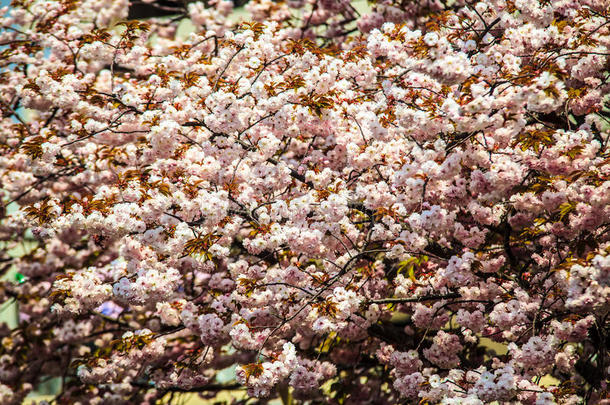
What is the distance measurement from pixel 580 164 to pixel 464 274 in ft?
3.86

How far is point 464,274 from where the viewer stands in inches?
177

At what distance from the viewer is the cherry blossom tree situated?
409 centimetres

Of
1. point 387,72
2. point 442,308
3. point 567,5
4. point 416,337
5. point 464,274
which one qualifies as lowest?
point 416,337

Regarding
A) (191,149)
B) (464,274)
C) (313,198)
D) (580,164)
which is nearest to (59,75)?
(191,149)

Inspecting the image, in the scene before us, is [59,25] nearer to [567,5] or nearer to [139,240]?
[139,240]

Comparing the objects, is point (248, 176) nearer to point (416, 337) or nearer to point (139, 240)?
point (139, 240)

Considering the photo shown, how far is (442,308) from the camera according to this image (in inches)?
204

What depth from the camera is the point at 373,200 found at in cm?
463

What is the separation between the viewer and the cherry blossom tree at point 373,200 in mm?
4090

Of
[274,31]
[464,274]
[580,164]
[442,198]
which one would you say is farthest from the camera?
[274,31]

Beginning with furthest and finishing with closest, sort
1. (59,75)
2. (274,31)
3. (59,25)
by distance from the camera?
1. (59,25)
2. (274,31)
3. (59,75)

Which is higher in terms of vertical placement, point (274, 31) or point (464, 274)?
point (274, 31)

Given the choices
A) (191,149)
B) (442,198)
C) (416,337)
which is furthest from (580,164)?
(191,149)

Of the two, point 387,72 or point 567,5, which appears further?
point 387,72
